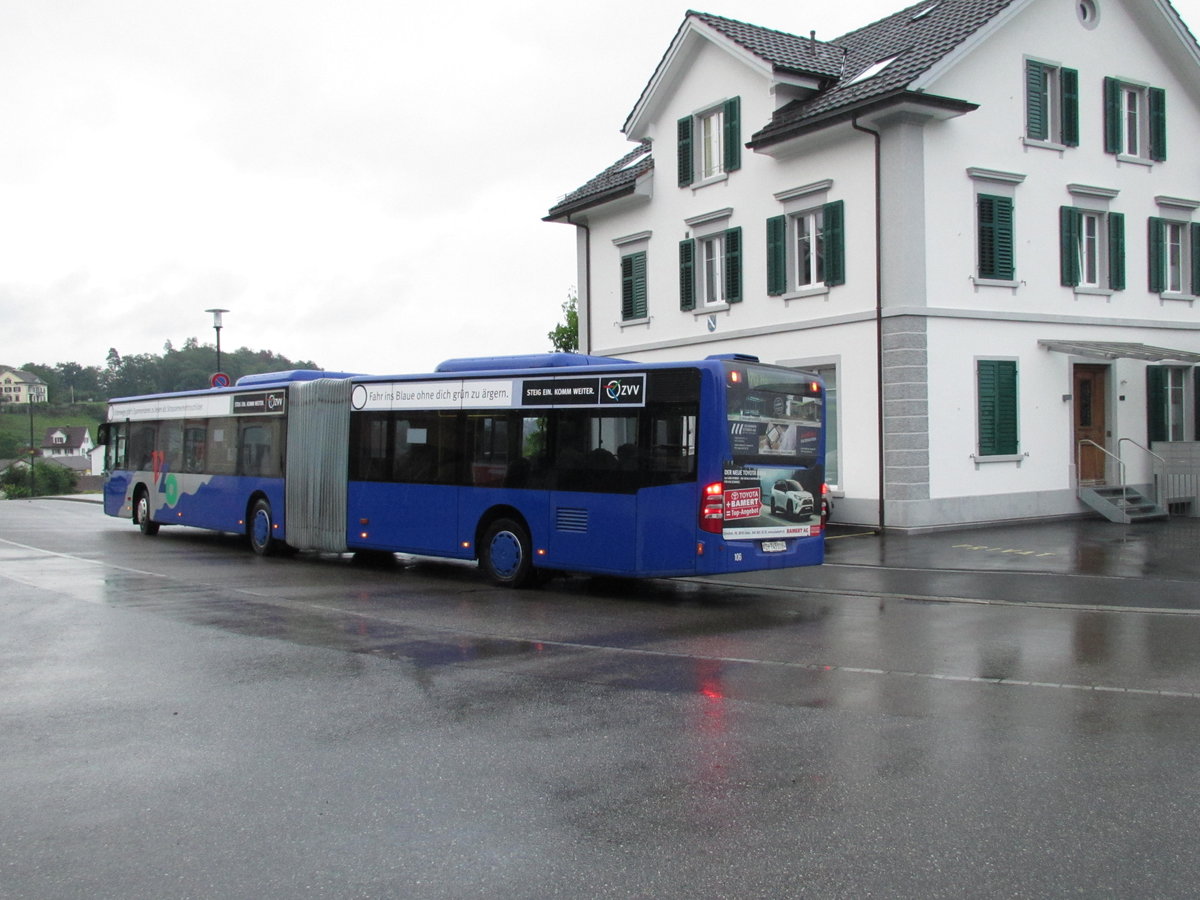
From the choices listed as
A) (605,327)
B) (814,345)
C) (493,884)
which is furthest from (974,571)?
(605,327)

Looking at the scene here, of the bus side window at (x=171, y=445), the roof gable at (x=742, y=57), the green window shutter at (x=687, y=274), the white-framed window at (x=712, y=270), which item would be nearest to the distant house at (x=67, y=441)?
the bus side window at (x=171, y=445)

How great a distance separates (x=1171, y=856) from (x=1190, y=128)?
24688 mm

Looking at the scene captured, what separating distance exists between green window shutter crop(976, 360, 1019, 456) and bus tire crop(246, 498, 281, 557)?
12972 millimetres

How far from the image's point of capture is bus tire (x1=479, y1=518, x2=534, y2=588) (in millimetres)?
14164

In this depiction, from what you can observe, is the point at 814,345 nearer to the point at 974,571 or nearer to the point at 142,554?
the point at 974,571

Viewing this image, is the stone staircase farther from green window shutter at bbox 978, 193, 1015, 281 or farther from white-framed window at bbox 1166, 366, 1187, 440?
green window shutter at bbox 978, 193, 1015, 281

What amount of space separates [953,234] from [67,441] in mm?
134889

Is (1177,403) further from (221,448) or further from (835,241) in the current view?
(221,448)

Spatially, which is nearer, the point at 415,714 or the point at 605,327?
the point at 415,714

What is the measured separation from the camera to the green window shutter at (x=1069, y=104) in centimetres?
2252

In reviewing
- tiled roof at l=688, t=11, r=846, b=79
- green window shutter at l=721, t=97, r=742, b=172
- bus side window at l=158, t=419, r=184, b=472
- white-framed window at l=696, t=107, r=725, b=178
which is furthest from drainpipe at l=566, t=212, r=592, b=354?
bus side window at l=158, t=419, r=184, b=472

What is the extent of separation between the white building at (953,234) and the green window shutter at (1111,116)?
2.0 inches

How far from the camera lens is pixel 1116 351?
21875 mm

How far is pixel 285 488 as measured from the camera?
18.7 m
